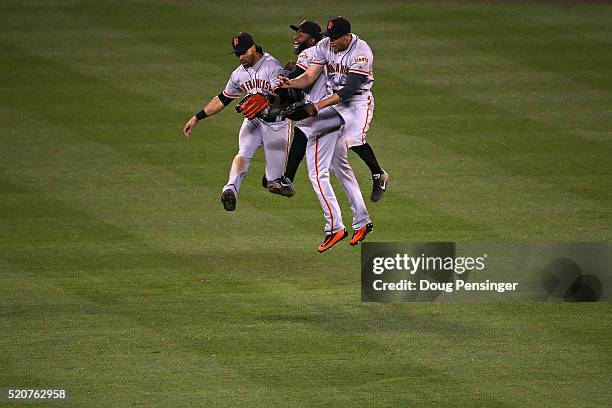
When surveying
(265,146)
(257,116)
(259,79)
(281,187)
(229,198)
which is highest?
(259,79)

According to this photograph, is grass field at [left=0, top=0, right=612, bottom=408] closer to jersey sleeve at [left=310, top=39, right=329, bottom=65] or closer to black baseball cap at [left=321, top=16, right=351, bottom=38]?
jersey sleeve at [left=310, top=39, right=329, bottom=65]

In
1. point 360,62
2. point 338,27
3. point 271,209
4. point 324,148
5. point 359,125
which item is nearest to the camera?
point 338,27

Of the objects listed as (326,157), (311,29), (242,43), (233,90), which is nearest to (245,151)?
(233,90)

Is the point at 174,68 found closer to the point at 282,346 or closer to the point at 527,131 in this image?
the point at 527,131

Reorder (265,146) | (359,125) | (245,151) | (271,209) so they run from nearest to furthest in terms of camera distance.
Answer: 1. (359,125)
2. (265,146)
3. (245,151)
4. (271,209)

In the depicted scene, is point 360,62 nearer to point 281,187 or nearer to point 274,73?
point 274,73

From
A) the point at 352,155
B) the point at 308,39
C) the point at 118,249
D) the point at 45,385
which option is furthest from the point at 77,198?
the point at 45,385
